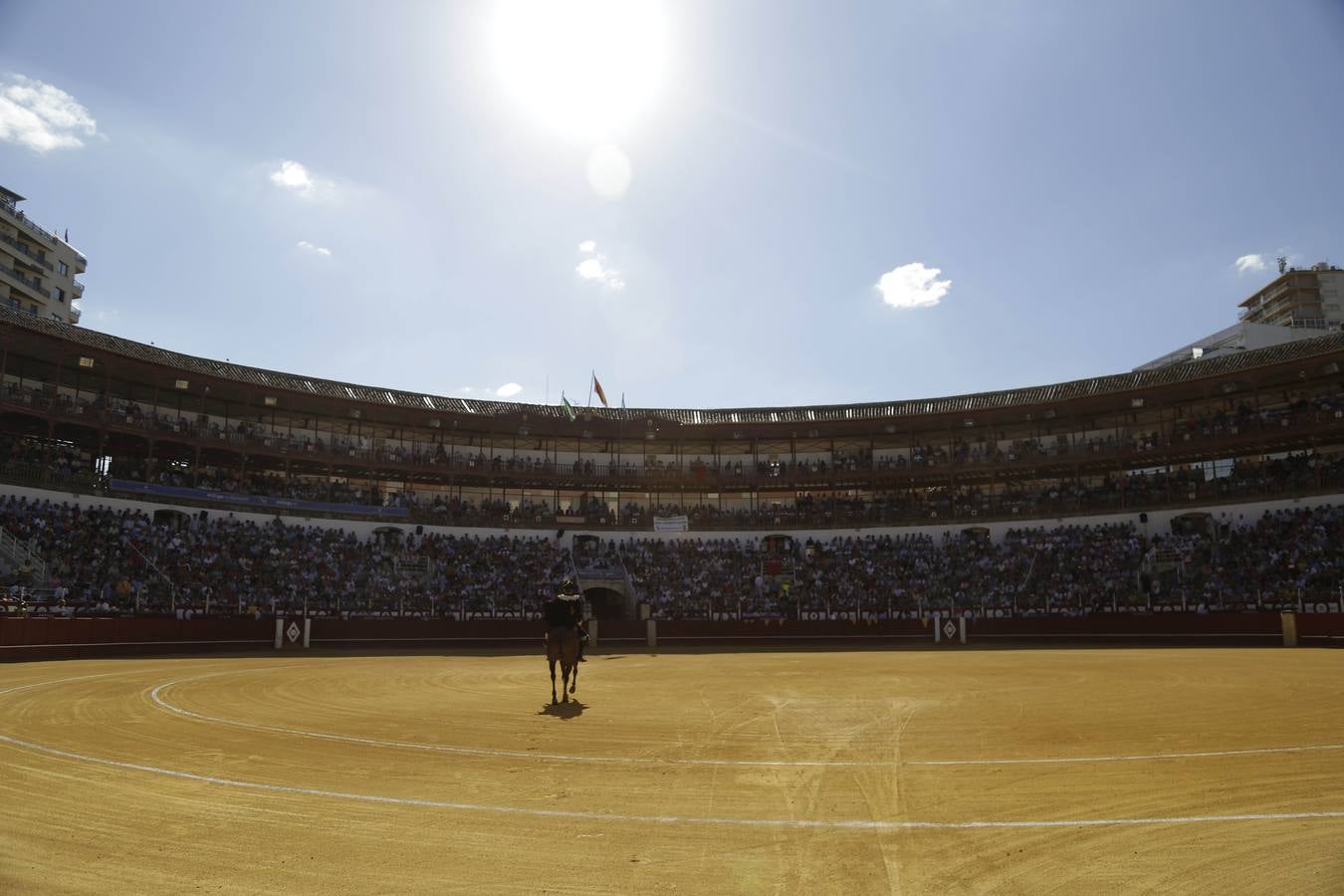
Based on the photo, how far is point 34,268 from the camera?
70688 mm

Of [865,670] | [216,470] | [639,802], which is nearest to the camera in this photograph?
[639,802]

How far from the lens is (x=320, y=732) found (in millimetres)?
11578

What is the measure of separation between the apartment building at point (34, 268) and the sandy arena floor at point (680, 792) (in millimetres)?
68328

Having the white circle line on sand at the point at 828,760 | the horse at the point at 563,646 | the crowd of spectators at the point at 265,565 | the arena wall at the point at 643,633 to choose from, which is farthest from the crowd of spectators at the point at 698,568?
the white circle line on sand at the point at 828,760

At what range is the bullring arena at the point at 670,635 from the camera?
645cm

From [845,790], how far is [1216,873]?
10.4ft

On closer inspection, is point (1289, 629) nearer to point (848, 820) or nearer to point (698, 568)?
point (698, 568)

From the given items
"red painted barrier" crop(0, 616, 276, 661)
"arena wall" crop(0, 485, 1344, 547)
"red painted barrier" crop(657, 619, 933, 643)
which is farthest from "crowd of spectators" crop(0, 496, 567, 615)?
"red painted barrier" crop(657, 619, 933, 643)

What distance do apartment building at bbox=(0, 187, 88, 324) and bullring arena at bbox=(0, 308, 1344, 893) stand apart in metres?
34.0

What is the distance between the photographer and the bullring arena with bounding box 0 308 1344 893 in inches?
254

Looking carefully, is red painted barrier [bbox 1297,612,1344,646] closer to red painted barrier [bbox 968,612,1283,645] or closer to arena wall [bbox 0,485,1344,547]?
red painted barrier [bbox 968,612,1283,645]

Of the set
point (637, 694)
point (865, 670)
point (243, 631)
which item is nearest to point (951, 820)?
point (637, 694)

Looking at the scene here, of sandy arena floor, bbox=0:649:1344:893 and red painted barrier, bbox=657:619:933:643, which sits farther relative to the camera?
red painted barrier, bbox=657:619:933:643

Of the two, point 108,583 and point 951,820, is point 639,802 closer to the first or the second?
point 951,820
